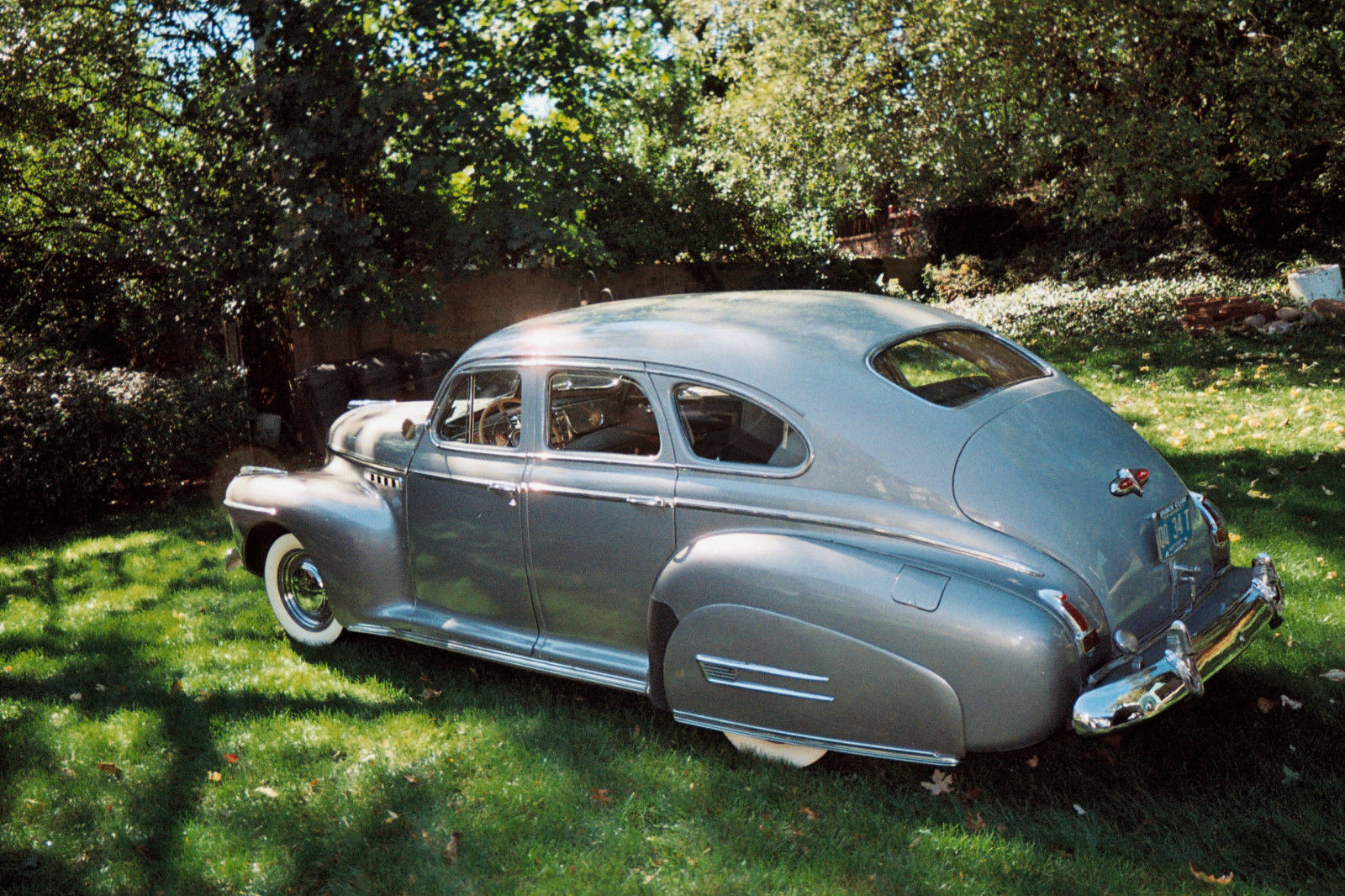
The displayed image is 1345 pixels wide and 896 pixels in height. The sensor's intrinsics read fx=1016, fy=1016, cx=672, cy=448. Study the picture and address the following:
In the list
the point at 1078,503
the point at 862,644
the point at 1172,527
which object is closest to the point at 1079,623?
the point at 1078,503

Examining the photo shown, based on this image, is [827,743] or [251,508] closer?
[827,743]

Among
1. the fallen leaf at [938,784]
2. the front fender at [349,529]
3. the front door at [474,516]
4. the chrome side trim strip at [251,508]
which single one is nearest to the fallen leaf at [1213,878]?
the fallen leaf at [938,784]

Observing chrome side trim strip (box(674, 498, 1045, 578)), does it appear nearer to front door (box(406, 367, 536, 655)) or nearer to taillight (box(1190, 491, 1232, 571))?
front door (box(406, 367, 536, 655))

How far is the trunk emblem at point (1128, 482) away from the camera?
3525 millimetres

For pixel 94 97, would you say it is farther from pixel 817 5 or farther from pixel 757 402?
pixel 757 402

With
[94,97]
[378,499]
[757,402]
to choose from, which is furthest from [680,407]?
[94,97]

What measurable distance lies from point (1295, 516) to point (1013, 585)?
382 cm

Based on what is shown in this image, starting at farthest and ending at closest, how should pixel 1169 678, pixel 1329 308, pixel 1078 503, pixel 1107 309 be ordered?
pixel 1107 309, pixel 1329 308, pixel 1078 503, pixel 1169 678

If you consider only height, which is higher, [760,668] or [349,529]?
[349,529]

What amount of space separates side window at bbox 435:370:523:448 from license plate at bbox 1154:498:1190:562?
2.61 meters

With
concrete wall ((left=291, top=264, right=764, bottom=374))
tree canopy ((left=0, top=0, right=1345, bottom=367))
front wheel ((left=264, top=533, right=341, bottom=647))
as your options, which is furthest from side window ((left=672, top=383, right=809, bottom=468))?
concrete wall ((left=291, top=264, right=764, bottom=374))

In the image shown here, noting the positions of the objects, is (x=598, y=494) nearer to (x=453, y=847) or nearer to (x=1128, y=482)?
(x=453, y=847)

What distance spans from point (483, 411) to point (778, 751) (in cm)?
201

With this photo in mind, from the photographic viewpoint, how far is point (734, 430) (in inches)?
151
